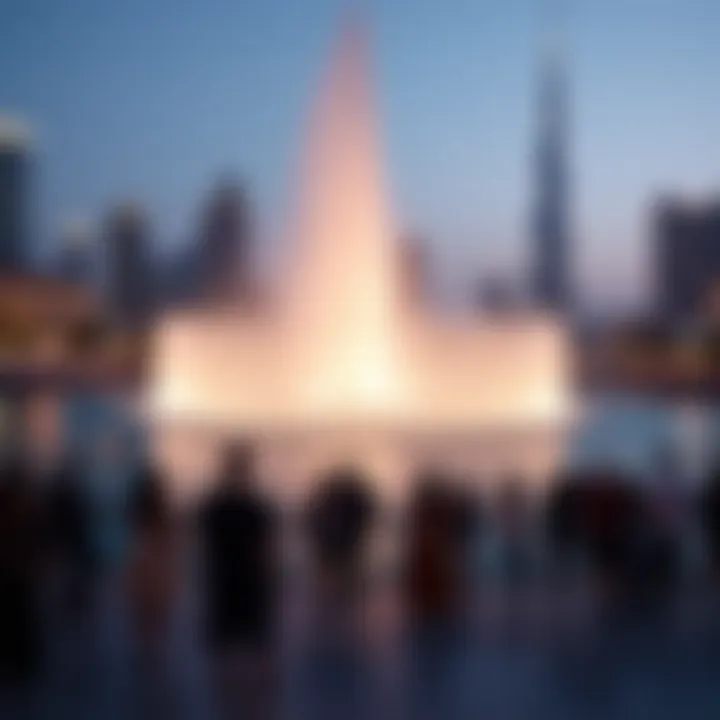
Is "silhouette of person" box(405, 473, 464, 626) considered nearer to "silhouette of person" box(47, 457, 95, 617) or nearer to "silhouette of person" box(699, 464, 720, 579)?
"silhouette of person" box(699, 464, 720, 579)

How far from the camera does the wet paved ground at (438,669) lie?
4039 millimetres

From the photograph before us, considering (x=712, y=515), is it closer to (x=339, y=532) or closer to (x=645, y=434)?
(x=645, y=434)

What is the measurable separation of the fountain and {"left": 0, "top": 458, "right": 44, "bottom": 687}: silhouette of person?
1.79 feet

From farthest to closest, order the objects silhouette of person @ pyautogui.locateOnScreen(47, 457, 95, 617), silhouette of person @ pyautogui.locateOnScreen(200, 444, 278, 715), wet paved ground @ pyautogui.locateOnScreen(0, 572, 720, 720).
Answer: silhouette of person @ pyautogui.locateOnScreen(47, 457, 95, 617) → wet paved ground @ pyautogui.locateOnScreen(0, 572, 720, 720) → silhouette of person @ pyautogui.locateOnScreen(200, 444, 278, 715)

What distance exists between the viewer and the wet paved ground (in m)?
4.04

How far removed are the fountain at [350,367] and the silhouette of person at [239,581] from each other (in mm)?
582

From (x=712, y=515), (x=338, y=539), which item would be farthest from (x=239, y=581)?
(x=712, y=515)

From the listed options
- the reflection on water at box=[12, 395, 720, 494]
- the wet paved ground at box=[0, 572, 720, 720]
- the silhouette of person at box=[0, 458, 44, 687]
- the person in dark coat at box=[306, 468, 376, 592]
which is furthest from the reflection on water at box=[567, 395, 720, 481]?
the silhouette of person at box=[0, 458, 44, 687]

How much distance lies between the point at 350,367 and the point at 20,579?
10.2 feet

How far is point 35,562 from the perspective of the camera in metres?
4.57

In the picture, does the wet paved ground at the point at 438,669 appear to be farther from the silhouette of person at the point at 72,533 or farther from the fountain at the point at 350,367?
the fountain at the point at 350,367

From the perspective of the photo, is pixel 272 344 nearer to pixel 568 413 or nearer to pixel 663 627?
pixel 568 413

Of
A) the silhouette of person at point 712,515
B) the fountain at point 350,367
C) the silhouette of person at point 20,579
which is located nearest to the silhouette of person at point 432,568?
the fountain at point 350,367

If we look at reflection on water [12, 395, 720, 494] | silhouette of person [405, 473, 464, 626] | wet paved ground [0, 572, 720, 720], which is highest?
reflection on water [12, 395, 720, 494]
